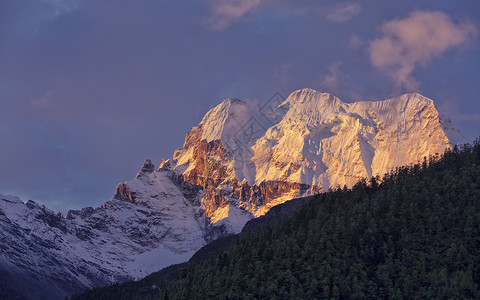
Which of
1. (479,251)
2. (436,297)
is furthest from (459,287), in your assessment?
(479,251)

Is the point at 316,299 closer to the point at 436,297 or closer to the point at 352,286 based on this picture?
the point at 352,286

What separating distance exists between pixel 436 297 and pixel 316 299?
31.6m

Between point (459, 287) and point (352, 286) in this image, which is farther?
point (352, 286)

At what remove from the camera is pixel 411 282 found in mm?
189250

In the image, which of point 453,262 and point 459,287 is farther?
point 453,262

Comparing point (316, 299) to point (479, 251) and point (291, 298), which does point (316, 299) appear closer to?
point (291, 298)

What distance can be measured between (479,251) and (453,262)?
7967mm

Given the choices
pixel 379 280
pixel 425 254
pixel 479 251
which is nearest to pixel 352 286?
pixel 379 280

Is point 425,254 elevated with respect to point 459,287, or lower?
elevated

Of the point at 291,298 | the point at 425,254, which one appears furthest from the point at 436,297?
the point at 291,298

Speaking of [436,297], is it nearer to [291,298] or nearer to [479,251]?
[479,251]

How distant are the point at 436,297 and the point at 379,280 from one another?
65.8 ft

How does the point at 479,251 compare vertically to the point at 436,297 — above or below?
above

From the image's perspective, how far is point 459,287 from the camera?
180 metres
